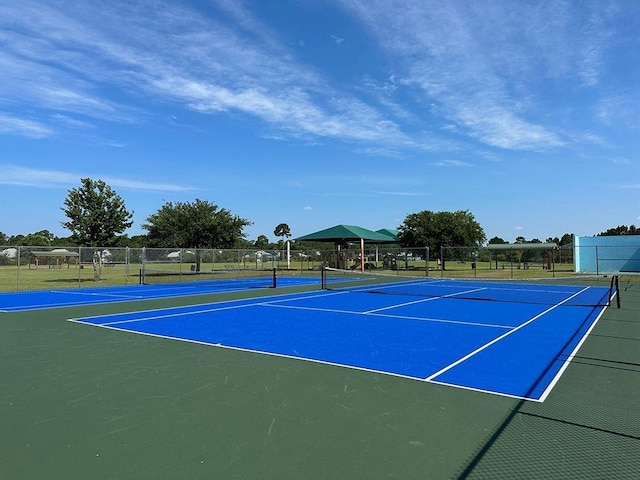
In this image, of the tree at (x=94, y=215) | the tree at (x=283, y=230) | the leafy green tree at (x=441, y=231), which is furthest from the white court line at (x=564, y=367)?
the tree at (x=283, y=230)

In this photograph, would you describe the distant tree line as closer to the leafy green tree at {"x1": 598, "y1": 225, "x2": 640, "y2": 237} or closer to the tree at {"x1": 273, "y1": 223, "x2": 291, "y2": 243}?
the leafy green tree at {"x1": 598, "y1": 225, "x2": 640, "y2": 237}

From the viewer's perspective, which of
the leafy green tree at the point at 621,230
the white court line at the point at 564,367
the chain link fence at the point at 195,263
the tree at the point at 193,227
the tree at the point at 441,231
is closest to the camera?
the white court line at the point at 564,367

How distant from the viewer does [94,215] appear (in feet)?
102

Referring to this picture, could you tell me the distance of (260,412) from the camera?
16.9 ft

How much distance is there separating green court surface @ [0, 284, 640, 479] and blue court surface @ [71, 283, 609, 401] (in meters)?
0.63

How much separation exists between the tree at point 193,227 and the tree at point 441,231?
74.4 feet

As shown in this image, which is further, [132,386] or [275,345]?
[275,345]

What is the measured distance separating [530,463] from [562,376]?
3.29 m

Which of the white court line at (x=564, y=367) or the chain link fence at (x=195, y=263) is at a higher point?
the chain link fence at (x=195, y=263)

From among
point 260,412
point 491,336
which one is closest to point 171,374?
point 260,412

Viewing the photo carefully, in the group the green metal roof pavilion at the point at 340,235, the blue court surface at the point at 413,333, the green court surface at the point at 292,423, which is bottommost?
the blue court surface at the point at 413,333

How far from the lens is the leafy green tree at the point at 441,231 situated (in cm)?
5116

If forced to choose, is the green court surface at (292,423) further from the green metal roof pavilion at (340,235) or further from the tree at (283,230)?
the tree at (283,230)

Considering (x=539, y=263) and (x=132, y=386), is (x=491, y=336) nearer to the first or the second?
(x=132, y=386)
